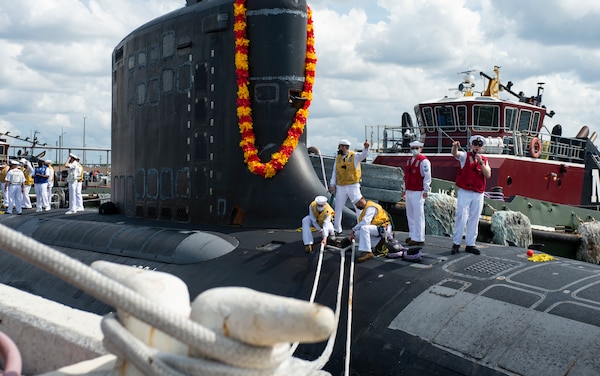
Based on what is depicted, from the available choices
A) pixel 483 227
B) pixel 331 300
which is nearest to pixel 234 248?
pixel 331 300

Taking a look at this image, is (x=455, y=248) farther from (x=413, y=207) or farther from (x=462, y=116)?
(x=462, y=116)

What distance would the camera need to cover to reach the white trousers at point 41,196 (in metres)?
19.2

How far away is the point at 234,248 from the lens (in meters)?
8.71

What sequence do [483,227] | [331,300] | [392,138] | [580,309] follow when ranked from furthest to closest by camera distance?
[392,138] → [483,227] → [331,300] → [580,309]

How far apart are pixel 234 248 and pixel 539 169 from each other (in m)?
19.0

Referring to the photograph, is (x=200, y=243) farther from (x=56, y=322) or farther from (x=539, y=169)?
(x=539, y=169)

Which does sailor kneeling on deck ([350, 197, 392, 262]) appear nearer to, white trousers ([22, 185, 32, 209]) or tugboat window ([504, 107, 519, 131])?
white trousers ([22, 185, 32, 209])

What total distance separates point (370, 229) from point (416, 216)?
3.92 feet

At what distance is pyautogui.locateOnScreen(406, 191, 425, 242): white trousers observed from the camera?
8.42 m

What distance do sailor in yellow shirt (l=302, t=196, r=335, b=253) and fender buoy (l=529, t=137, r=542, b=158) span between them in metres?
18.3

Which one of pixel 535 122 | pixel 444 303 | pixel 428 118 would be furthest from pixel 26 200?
pixel 535 122

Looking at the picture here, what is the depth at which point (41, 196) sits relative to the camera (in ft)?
63.7

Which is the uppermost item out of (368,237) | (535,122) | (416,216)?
(535,122)

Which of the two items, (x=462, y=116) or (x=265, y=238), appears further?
(x=462, y=116)
